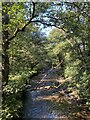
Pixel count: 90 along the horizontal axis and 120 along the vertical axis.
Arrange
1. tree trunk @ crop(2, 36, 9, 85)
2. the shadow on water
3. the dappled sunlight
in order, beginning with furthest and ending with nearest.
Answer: the dappled sunlight → the shadow on water → tree trunk @ crop(2, 36, 9, 85)

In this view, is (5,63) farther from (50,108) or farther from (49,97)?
(49,97)

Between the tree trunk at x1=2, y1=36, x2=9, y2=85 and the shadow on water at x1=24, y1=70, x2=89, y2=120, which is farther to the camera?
the shadow on water at x1=24, y1=70, x2=89, y2=120

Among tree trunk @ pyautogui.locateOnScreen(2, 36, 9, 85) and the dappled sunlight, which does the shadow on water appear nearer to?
the dappled sunlight

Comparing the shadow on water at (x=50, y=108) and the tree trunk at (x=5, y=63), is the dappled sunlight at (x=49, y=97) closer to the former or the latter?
the shadow on water at (x=50, y=108)

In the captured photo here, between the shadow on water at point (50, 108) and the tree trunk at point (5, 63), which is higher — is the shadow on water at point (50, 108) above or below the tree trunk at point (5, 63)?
below

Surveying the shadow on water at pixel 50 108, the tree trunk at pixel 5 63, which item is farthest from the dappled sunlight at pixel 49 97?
the tree trunk at pixel 5 63

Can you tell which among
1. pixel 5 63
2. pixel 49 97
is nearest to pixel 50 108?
pixel 49 97

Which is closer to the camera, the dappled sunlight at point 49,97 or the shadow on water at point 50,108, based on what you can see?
the shadow on water at point 50,108

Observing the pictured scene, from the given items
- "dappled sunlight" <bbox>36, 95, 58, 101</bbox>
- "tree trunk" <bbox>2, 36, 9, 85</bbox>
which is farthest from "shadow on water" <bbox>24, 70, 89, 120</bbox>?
"tree trunk" <bbox>2, 36, 9, 85</bbox>

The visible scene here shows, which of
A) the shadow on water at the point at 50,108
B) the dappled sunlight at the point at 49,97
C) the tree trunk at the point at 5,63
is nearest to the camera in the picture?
the tree trunk at the point at 5,63

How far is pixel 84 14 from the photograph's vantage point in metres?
3.94

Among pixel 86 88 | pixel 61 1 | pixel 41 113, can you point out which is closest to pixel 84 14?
pixel 61 1

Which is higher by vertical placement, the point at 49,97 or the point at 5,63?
the point at 5,63

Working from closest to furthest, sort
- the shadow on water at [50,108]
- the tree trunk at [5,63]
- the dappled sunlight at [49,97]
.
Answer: the tree trunk at [5,63]
the shadow on water at [50,108]
the dappled sunlight at [49,97]
